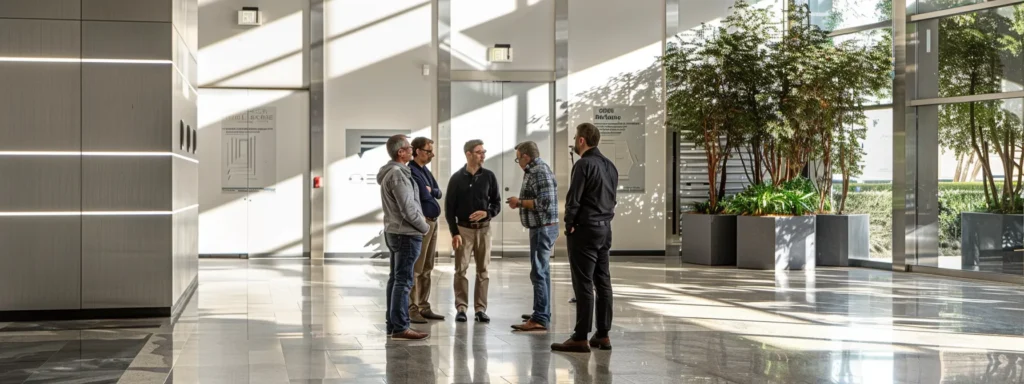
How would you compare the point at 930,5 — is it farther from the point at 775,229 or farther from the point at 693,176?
the point at 693,176

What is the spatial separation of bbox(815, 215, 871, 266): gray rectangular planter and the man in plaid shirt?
7.80 meters

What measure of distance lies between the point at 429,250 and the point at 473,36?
7.54m

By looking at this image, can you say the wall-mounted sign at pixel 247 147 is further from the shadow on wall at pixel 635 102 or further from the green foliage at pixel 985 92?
the green foliage at pixel 985 92

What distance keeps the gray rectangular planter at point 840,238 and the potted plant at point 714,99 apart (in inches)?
51.4

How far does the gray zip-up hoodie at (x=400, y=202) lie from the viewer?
7.10m

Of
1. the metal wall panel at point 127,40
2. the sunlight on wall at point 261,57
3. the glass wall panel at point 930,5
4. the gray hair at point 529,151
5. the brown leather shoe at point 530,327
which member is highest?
the glass wall panel at point 930,5

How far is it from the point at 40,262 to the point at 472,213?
11.4 ft

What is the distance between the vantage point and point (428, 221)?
8.08 meters

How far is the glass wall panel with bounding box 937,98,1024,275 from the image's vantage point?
12.5 m

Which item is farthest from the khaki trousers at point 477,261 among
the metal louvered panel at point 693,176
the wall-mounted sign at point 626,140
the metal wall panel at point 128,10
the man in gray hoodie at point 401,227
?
the metal louvered panel at point 693,176

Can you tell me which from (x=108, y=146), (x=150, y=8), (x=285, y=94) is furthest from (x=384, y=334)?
(x=285, y=94)

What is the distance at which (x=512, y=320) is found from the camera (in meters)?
8.51

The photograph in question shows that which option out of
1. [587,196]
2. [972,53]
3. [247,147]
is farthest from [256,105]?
[972,53]

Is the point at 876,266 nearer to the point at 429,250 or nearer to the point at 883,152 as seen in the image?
the point at 883,152
